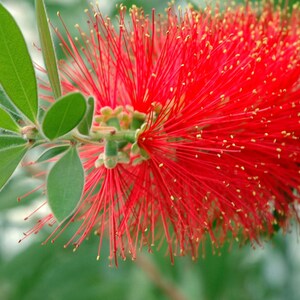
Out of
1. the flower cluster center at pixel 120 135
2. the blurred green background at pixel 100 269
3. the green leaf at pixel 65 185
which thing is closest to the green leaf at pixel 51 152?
the green leaf at pixel 65 185

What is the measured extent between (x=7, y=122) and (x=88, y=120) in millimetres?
186

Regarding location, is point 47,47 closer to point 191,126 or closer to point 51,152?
point 51,152

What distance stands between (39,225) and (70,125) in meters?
0.38

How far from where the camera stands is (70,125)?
4.83 ft

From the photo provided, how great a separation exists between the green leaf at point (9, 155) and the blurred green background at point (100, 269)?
4.37ft

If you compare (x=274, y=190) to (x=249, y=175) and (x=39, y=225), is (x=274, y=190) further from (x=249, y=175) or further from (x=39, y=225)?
(x=39, y=225)

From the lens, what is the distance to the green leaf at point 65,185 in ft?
4.78

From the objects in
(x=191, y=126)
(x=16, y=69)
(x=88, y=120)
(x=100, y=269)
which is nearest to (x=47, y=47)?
(x=16, y=69)

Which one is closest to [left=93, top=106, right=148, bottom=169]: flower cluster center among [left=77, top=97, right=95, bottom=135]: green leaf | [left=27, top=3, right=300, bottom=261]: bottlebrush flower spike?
[left=27, top=3, right=300, bottom=261]: bottlebrush flower spike

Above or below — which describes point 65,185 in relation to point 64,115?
below

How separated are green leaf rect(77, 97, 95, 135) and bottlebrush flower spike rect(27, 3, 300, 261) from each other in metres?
0.10

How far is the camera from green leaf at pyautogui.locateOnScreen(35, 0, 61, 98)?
147 cm

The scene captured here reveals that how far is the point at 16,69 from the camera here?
1469mm

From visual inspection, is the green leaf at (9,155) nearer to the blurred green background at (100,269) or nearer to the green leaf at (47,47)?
the green leaf at (47,47)
